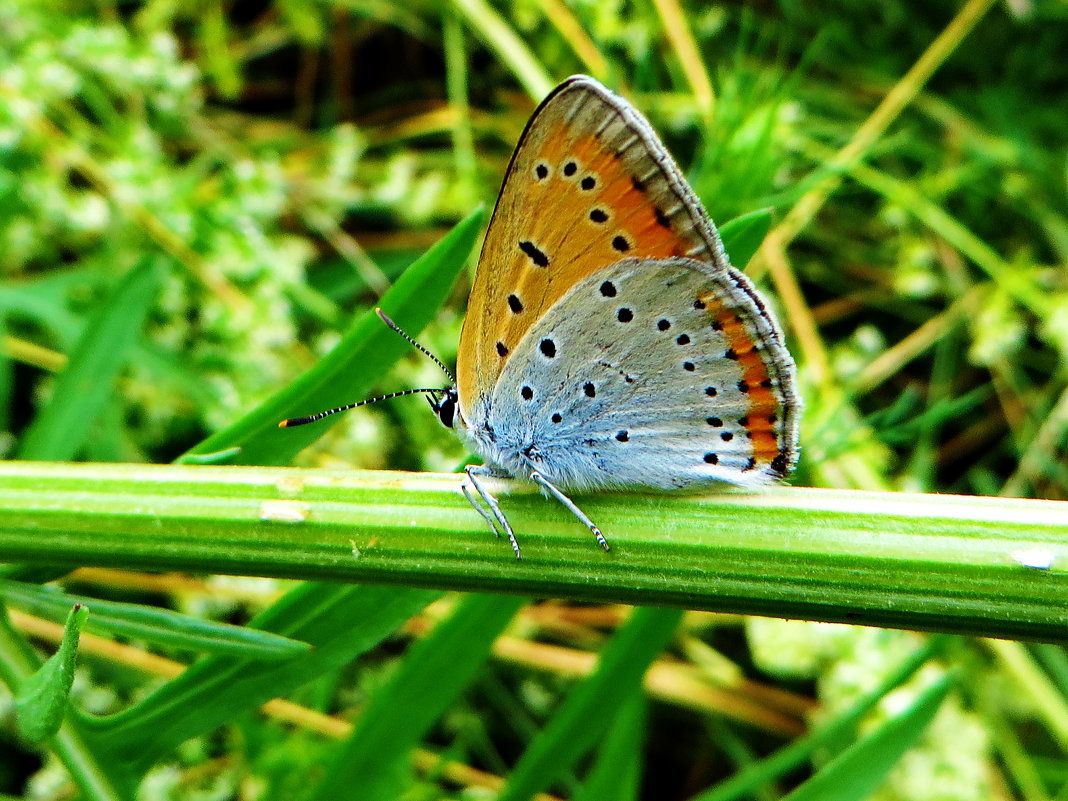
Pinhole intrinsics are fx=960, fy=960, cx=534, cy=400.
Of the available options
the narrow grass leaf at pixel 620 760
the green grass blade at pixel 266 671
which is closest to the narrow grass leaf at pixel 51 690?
the green grass blade at pixel 266 671

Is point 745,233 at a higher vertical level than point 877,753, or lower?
higher

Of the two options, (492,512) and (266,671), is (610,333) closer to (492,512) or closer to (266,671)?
(492,512)

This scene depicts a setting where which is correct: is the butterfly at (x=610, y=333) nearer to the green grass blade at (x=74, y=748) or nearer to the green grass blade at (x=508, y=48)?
the green grass blade at (x=74, y=748)

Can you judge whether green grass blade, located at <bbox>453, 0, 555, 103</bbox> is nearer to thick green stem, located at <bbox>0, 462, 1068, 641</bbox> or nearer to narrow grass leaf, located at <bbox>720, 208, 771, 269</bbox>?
narrow grass leaf, located at <bbox>720, 208, 771, 269</bbox>

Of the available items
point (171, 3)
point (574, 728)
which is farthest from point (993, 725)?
point (171, 3)

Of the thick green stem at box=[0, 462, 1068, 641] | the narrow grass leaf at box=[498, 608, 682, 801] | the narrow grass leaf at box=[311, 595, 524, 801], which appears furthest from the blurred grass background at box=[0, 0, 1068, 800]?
the thick green stem at box=[0, 462, 1068, 641]

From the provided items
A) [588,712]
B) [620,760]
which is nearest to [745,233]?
[588,712]
